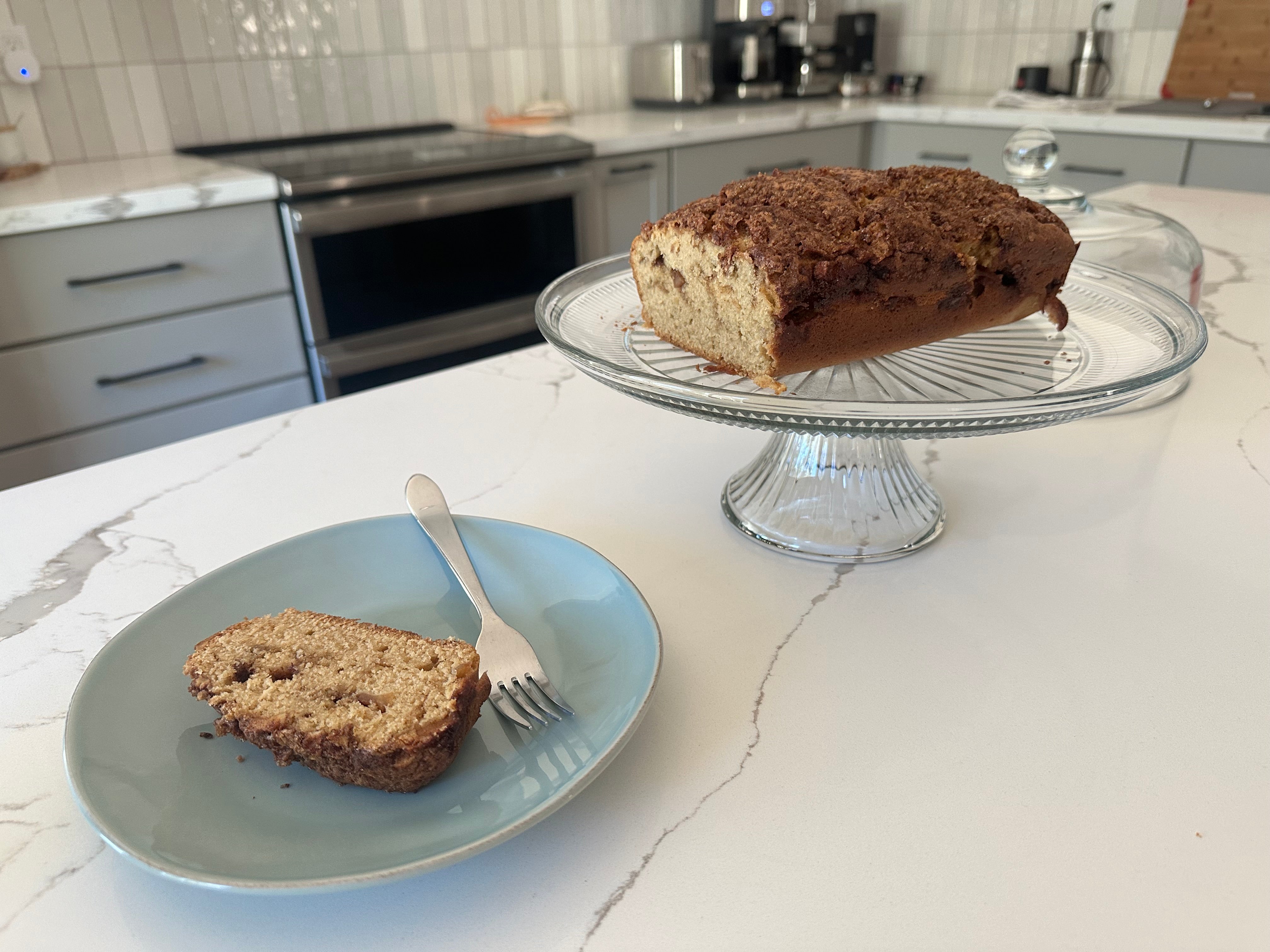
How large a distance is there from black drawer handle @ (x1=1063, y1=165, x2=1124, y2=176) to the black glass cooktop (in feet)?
4.42

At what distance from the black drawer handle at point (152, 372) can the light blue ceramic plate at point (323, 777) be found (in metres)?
1.48

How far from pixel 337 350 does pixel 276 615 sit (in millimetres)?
1595

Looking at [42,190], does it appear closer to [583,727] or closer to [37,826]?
[37,826]

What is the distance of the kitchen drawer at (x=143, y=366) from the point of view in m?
1.77

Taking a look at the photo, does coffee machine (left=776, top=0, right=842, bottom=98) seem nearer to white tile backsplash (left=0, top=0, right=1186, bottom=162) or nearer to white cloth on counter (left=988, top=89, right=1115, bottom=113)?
white tile backsplash (left=0, top=0, right=1186, bottom=162)

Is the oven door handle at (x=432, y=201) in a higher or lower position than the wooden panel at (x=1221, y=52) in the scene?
lower

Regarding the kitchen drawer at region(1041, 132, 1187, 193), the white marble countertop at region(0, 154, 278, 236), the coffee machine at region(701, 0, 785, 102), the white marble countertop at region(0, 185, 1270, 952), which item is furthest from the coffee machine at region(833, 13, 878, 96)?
the white marble countertop at region(0, 185, 1270, 952)

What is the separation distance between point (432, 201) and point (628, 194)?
0.60 metres

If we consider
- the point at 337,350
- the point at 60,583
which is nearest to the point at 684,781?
the point at 60,583

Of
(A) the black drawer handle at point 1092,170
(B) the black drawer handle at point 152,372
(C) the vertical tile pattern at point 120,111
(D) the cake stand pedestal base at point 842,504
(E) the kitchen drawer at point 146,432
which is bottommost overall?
(E) the kitchen drawer at point 146,432

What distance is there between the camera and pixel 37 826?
0.46m

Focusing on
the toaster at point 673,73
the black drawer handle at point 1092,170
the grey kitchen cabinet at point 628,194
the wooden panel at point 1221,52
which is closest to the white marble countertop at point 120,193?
the grey kitchen cabinet at point 628,194

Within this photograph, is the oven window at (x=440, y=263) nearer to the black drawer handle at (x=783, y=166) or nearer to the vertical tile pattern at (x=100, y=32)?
the black drawer handle at (x=783, y=166)

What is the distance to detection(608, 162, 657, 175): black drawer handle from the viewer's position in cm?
237
